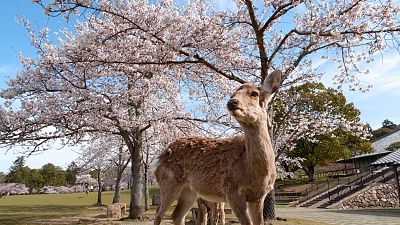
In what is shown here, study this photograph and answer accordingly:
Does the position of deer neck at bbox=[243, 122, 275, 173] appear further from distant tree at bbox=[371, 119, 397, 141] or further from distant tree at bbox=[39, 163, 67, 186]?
distant tree at bbox=[39, 163, 67, 186]

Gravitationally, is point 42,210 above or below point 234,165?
below

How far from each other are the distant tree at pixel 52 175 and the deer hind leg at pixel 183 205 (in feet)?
227

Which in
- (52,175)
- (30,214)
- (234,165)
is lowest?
(30,214)

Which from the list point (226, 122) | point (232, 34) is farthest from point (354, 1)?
point (226, 122)

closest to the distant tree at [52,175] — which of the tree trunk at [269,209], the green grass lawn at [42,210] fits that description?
the green grass lawn at [42,210]

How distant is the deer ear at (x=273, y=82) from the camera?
13.6 feet

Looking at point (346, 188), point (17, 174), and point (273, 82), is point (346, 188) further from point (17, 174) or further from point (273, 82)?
point (17, 174)

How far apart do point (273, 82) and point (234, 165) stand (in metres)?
1.17

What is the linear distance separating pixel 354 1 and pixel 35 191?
6435 centimetres

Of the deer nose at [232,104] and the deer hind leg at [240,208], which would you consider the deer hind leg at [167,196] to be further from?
the deer nose at [232,104]

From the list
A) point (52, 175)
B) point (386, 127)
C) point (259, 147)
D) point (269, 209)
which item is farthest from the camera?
point (386, 127)

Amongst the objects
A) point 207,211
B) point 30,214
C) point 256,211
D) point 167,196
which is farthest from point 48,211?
point 256,211

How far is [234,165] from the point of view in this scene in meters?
4.27

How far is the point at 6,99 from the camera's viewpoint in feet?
39.5
